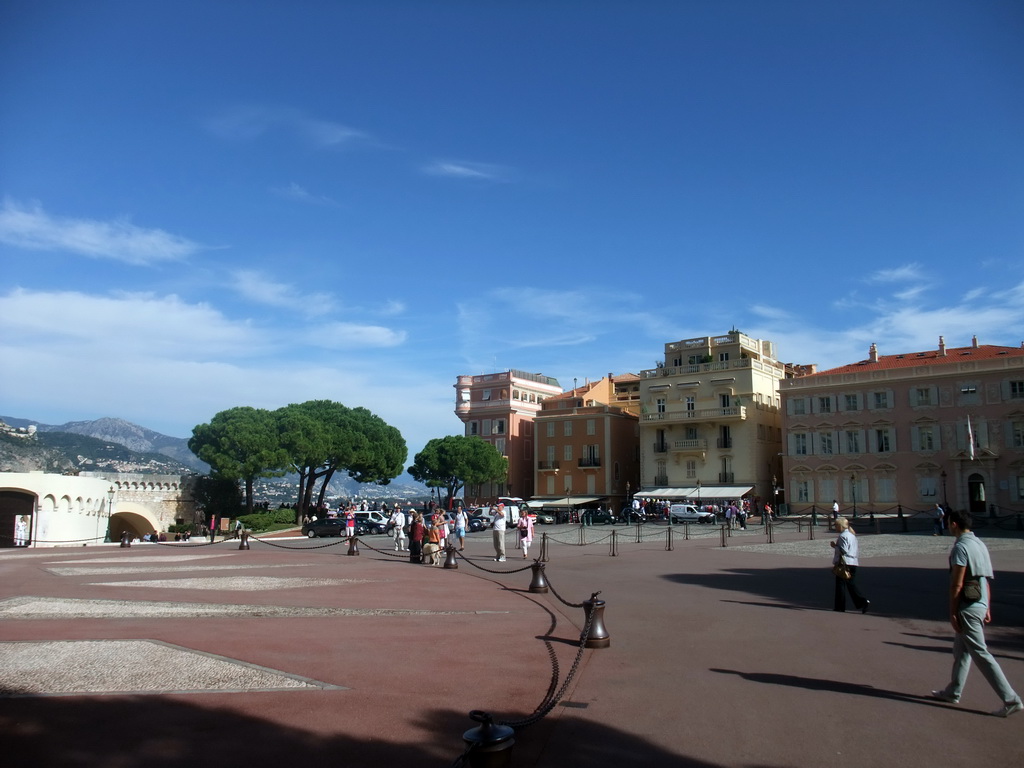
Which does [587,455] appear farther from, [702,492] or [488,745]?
[488,745]

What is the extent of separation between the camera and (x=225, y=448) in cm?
5688

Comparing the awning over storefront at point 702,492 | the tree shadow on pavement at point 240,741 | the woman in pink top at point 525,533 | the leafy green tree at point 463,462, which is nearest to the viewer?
the tree shadow on pavement at point 240,741

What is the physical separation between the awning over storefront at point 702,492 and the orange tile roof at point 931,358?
1026 centimetres

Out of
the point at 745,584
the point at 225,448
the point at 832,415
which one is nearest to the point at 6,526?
the point at 225,448

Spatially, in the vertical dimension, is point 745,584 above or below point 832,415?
below

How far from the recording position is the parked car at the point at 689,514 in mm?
52906

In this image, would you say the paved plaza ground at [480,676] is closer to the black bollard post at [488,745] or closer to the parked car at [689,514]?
the black bollard post at [488,745]

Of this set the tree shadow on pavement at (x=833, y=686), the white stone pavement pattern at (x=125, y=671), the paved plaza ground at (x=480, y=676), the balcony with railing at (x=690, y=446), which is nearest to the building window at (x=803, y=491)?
the balcony with railing at (x=690, y=446)

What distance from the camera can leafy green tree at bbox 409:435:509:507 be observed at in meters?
73.4

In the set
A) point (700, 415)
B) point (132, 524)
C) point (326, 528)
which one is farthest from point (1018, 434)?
point (132, 524)

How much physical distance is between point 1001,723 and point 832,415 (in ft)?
174

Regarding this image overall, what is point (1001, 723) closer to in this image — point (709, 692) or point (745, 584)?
point (709, 692)

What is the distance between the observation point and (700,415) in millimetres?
62500

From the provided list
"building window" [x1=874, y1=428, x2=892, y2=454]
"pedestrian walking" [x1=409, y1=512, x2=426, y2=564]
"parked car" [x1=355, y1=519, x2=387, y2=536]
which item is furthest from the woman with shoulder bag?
"building window" [x1=874, y1=428, x2=892, y2=454]
